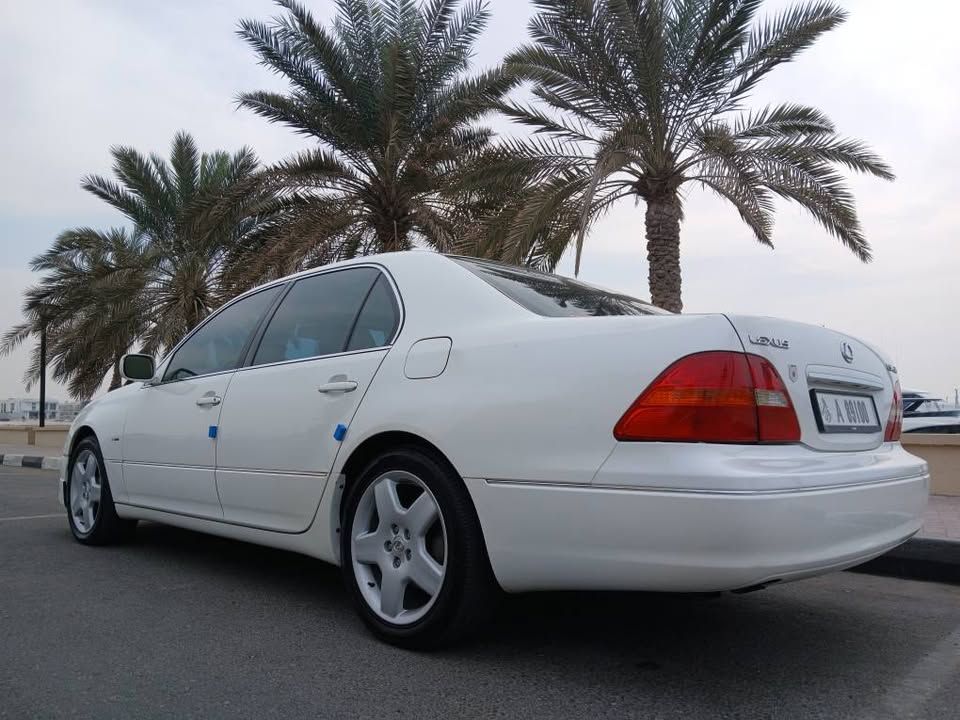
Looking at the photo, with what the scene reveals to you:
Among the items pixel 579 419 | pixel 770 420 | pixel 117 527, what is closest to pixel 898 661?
pixel 770 420

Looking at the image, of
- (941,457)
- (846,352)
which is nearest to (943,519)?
(941,457)

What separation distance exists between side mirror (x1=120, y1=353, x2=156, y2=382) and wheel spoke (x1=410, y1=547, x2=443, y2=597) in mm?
2391

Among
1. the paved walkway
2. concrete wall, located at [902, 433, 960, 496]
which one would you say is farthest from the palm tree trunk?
the paved walkway

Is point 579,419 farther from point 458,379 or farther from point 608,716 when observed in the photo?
point 608,716

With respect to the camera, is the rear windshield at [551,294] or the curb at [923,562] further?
the curb at [923,562]

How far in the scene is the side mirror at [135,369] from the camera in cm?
459

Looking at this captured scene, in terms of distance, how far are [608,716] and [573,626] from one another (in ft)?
2.94

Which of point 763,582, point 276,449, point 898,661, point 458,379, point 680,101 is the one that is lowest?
point 898,661

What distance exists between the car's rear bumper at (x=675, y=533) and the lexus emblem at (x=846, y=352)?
1.36 ft

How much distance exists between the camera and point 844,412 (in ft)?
9.09

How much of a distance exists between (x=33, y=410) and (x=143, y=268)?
17.4 meters

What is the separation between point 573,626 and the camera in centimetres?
326

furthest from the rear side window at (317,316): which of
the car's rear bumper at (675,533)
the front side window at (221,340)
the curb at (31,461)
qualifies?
the curb at (31,461)

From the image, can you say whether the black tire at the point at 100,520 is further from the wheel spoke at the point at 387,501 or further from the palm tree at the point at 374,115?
the palm tree at the point at 374,115
